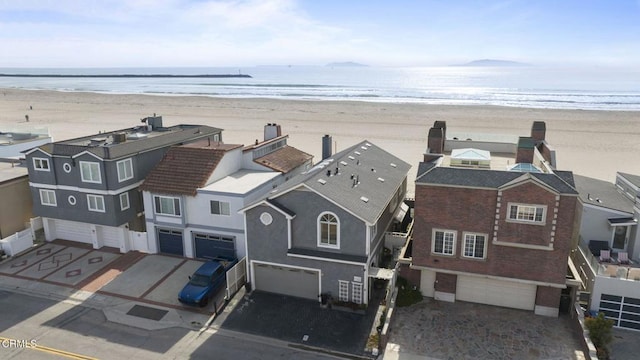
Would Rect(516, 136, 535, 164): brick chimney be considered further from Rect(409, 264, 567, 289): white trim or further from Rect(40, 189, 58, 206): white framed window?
Rect(40, 189, 58, 206): white framed window

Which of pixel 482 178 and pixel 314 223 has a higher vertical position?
pixel 482 178

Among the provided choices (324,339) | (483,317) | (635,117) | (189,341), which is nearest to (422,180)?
(483,317)

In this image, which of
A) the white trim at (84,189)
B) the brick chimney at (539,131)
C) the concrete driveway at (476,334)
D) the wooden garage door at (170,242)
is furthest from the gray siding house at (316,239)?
the brick chimney at (539,131)

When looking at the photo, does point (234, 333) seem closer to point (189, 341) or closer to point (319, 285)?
point (189, 341)

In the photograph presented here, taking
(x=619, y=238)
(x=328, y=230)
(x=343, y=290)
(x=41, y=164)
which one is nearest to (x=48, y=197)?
(x=41, y=164)

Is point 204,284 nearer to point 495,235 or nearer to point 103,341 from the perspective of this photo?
point 103,341

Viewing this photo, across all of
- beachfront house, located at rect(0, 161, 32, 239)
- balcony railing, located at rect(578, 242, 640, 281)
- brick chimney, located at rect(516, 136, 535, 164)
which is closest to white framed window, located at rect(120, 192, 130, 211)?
beachfront house, located at rect(0, 161, 32, 239)
